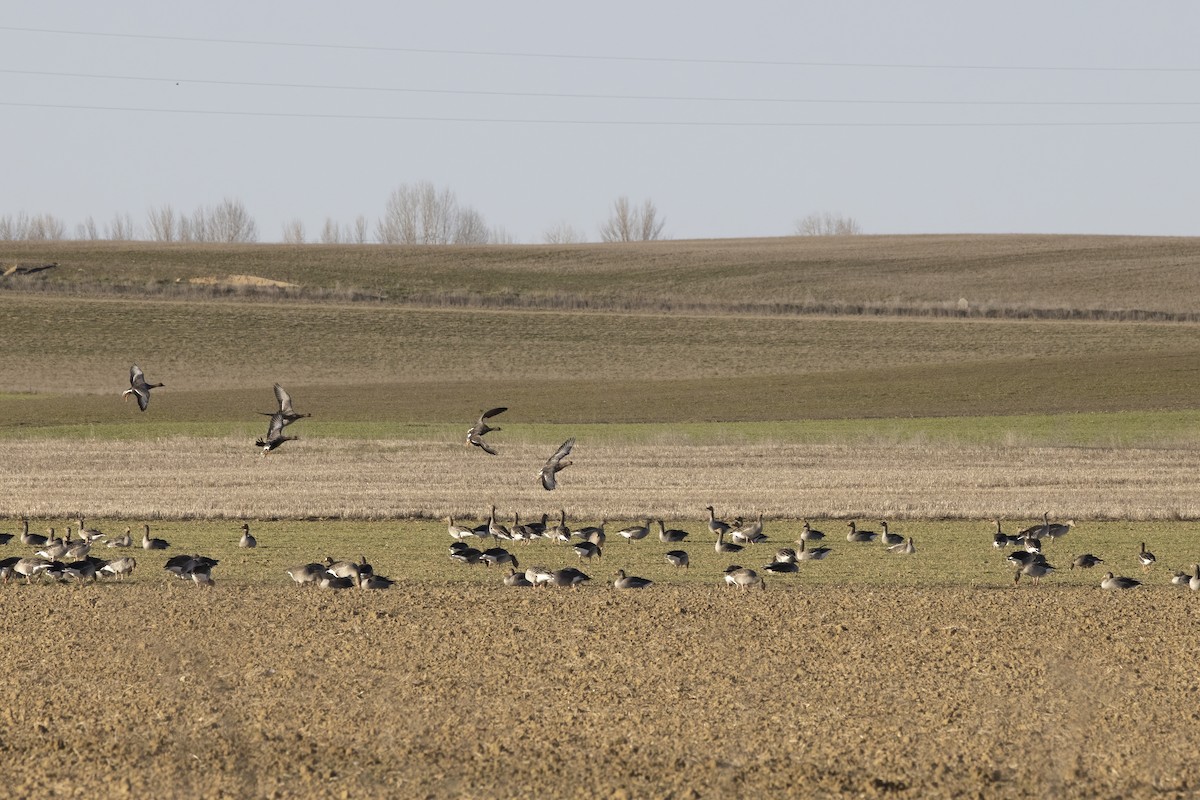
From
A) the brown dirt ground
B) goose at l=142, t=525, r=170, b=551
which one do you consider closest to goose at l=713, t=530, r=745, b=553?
the brown dirt ground

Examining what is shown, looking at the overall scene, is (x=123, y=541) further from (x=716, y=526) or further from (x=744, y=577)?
(x=744, y=577)

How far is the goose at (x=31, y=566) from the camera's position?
20.8 m

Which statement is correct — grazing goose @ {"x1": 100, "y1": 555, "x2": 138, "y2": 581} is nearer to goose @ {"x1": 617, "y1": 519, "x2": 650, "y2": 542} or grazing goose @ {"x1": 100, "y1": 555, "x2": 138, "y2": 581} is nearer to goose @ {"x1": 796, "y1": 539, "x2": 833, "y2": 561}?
goose @ {"x1": 617, "y1": 519, "x2": 650, "y2": 542}

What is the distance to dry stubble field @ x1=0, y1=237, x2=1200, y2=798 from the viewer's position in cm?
1191

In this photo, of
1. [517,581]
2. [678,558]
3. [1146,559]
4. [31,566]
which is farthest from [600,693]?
[1146,559]

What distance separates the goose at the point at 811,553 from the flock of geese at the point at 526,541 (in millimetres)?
15

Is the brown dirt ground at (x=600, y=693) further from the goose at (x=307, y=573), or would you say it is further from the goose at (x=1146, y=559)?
the goose at (x=1146, y=559)

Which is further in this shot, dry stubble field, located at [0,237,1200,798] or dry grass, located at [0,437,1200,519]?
dry grass, located at [0,437,1200,519]

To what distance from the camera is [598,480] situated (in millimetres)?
34656

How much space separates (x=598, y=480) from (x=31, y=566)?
52.4ft

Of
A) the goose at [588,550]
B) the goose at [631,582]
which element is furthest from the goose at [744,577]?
the goose at [588,550]

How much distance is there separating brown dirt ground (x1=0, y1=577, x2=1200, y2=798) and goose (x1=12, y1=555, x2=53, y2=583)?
3.93 feet

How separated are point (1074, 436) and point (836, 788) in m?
35.9

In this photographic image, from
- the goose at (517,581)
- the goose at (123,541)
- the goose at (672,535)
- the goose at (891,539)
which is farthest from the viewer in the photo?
the goose at (672,535)
